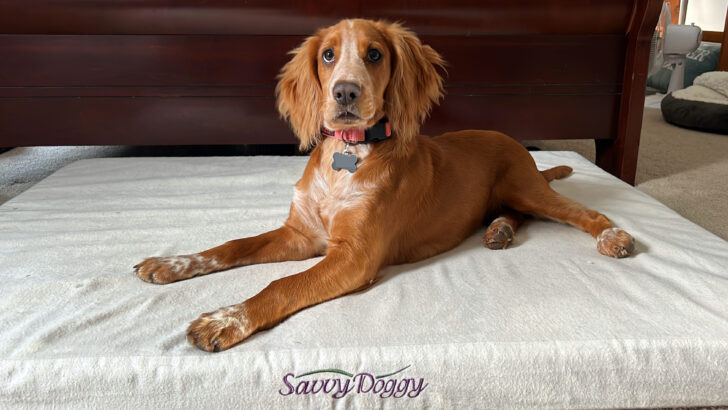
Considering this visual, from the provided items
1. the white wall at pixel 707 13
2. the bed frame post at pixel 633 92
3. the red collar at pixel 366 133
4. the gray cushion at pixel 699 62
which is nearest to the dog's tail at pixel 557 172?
the bed frame post at pixel 633 92

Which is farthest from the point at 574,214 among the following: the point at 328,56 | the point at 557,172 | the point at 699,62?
the point at 699,62

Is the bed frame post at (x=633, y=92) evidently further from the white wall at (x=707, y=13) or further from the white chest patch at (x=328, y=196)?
the white wall at (x=707, y=13)

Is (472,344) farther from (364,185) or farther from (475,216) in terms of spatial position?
(475,216)

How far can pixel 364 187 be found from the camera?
1632 mm

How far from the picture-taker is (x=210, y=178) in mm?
2576

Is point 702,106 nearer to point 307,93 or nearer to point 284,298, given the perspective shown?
point 307,93

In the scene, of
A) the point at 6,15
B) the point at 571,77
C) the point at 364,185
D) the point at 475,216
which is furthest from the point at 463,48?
the point at 6,15

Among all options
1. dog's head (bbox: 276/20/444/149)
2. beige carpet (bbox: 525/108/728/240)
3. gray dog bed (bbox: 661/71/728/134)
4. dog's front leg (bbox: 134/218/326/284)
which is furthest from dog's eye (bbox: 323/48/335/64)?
gray dog bed (bbox: 661/71/728/134)

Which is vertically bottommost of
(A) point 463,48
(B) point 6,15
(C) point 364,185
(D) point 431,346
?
(D) point 431,346

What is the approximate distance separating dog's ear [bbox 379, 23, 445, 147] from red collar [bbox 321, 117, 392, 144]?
0.03 meters

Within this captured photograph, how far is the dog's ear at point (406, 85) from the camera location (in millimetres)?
1702

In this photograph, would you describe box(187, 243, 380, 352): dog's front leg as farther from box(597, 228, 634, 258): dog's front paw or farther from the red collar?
box(597, 228, 634, 258): dog's front paw

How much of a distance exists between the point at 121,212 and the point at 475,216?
4.44 feet

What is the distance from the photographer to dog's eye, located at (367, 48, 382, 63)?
164 cm
